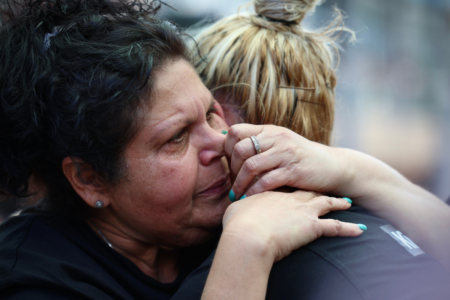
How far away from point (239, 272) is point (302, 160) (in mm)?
552

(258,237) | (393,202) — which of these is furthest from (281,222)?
(393,202)

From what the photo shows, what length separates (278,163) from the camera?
1.46 meters

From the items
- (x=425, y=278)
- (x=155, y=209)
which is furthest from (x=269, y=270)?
(x=155, y=209)

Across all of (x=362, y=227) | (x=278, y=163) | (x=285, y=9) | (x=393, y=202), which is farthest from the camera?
(x=285, y=9)

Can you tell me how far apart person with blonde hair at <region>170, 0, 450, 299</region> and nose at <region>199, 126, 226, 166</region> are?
74 millimetres

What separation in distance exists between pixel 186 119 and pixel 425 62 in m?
9.51

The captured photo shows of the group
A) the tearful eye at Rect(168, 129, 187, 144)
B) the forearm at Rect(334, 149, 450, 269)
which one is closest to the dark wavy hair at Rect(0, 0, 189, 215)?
the tearful eye at Rect(168, 129, 187, 144)

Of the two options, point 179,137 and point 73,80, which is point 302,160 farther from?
point 73,80

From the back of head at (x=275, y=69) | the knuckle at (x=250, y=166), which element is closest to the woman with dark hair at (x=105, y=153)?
the knuckle at (x=250, y=166)

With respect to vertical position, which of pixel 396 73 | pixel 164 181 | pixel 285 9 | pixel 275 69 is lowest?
pixel 396 73

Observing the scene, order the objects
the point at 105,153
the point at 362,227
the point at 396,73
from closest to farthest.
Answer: the point at 362,227
the point at 105,153
the point at 396,73

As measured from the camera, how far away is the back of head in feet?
6.45

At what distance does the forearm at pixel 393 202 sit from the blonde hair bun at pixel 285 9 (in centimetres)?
91

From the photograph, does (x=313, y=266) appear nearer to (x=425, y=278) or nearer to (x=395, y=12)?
(x=425, y=278)
